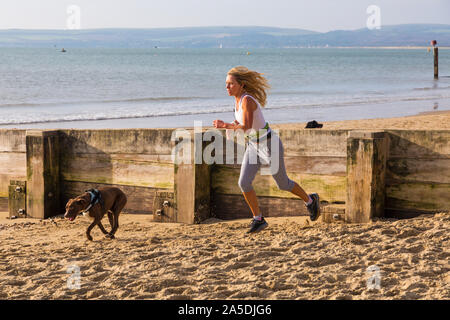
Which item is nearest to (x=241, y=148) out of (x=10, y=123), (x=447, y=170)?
(x=447, y=170)

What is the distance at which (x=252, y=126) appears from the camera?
5453 mm

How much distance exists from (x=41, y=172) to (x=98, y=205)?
150 cm

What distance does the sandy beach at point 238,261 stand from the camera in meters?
4.14

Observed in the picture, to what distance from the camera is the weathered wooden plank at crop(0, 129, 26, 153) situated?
7.18m

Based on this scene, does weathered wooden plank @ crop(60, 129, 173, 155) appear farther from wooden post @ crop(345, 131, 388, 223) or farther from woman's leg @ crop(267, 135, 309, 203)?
wooden post @ crop(345, 131, 388, 223)

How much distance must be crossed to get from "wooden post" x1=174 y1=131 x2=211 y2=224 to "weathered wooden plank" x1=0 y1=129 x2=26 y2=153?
2296mm

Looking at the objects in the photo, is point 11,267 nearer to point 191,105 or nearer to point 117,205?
point 117,205

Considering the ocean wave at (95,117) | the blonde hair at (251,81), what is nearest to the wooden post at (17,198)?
the blonde hair at (251,81)

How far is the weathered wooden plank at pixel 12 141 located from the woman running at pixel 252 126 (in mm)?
3160

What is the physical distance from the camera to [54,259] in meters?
5.05

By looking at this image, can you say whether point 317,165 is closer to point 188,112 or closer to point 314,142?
point 314,142

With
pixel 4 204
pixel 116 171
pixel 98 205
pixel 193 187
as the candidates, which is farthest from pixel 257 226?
pixel 4 204

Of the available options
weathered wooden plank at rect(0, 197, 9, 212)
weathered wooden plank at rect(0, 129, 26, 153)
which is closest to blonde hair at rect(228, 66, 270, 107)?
weathered wooden plank at rect(0, 129, 26, 153)

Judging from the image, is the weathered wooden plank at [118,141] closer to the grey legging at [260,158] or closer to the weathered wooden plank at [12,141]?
the weathered wooden plank at [12,141]
